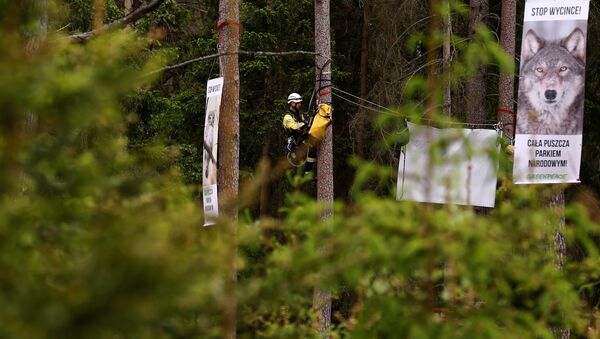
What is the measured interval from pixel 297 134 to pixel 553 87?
4.57 m

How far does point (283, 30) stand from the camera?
2423 cm

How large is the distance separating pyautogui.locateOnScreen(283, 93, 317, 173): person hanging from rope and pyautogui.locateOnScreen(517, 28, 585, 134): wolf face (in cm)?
405

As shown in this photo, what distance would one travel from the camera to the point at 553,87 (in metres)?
11.5

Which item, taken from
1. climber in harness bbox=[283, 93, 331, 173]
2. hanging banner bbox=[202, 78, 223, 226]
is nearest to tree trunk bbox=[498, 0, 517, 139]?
climber in harness bbox=[283, 93, 331, 173]

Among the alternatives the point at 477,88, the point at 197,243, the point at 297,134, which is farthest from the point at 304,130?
the point at 197,243

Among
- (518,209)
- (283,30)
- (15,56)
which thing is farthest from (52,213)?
(283,30)

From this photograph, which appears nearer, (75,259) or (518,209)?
(75,259)

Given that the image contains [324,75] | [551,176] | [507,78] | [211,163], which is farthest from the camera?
[507,78]

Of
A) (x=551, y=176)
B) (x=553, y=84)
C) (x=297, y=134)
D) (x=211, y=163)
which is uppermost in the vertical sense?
(x=553, y=84)

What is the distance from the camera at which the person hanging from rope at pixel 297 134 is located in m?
14.6

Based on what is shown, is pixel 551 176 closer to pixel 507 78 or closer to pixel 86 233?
pixel 507 78

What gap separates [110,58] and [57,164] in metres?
0.51

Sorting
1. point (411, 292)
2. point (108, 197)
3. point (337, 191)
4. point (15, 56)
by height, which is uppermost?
point (15, 56)

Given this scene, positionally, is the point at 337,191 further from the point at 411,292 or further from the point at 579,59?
the point at 411,292
